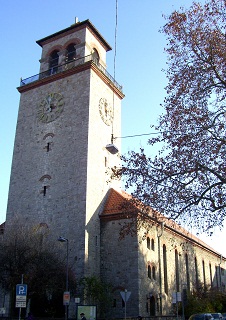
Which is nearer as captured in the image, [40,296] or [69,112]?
[40,296]

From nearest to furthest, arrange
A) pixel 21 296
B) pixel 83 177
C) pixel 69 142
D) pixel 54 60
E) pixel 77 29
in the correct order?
pixel 21 296 < pixel 83 177 < pixel 69 142 < pixel 77 29 < pixel 54 60

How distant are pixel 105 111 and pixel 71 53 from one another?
6550mm

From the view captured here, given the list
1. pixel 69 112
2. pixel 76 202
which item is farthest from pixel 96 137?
pixel 76 202

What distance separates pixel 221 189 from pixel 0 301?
69.3ft

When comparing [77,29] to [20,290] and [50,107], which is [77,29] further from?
[20,290]

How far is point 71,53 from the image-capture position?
1398 inches

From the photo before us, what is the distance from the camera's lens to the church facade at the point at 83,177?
27.7m

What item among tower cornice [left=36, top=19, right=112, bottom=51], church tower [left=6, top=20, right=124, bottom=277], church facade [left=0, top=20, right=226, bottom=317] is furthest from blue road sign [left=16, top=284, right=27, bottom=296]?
tower cornice [left=36, top=19, right=112, bottom=51]

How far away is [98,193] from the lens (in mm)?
30219

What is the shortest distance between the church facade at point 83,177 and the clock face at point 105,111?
0.32ft

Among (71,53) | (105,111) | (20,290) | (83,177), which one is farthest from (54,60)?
(20,290)

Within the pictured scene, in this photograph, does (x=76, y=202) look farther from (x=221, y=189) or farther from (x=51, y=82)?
(x=221, y=189)

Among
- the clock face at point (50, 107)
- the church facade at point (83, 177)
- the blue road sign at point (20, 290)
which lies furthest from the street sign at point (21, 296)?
the clock face at point (50, 107)

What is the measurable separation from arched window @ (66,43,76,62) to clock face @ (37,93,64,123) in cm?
405
